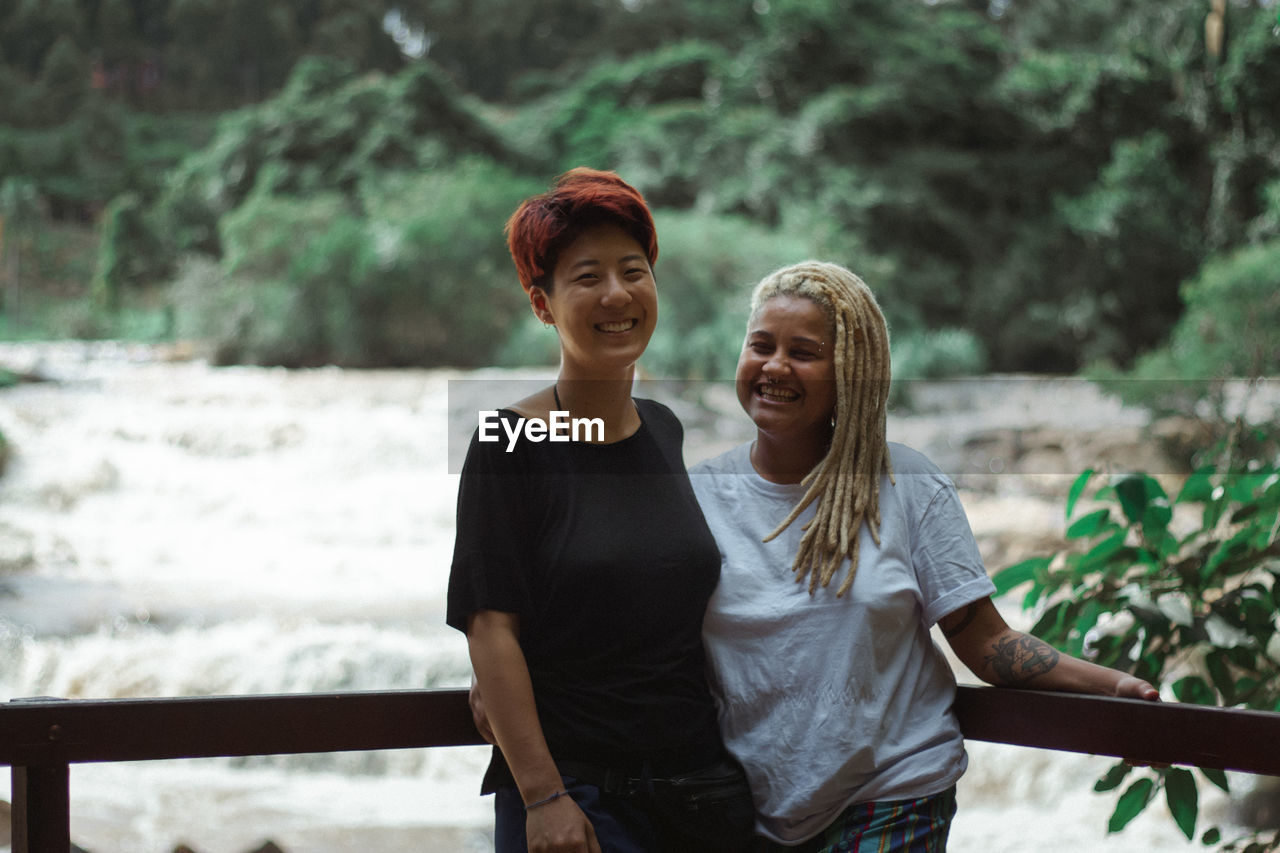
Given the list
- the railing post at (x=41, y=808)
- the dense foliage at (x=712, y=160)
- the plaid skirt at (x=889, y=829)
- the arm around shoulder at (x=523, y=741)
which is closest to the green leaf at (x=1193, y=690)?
the plaid skirt at (x=889, y=829)

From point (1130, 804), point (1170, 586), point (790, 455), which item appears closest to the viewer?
point (790, 455)

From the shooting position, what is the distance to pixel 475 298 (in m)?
16.5

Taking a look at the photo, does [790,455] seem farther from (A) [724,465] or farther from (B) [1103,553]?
(B) [1103,553]

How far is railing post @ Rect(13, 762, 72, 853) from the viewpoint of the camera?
4.16ft

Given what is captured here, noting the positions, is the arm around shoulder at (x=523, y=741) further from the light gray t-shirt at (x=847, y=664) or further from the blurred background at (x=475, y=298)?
the blurred background at (x=475, y=298)

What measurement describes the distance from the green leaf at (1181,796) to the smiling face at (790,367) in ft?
2.23

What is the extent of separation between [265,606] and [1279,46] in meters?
14.9

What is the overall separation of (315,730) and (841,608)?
60cm

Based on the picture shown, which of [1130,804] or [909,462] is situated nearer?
[909,462]

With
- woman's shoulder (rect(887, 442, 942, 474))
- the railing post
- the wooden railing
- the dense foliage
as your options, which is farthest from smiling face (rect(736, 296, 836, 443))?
the dense foliage

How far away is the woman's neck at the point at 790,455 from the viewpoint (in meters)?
1.43

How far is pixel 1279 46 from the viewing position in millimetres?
15883

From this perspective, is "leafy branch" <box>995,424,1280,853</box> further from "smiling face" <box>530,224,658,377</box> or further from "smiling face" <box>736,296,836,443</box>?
"smiling face" <box>530,224,658,377</box>

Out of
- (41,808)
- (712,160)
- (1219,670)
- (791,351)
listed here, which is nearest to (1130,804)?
(1219,670)
